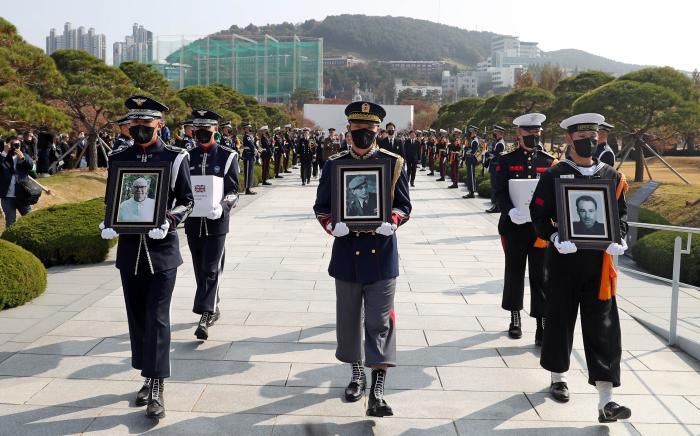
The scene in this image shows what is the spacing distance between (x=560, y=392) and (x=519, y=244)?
1.77 meters

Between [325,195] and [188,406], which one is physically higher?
[325,195]

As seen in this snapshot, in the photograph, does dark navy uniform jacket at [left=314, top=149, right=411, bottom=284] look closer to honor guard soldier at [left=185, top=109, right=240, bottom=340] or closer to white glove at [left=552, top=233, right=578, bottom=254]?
white glove at [left=552, top=233, right=578, bottom=254]

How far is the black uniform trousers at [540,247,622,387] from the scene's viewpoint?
15.1ft

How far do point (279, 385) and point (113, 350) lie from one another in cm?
166

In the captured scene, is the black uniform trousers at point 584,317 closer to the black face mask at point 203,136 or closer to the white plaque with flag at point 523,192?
the white plaque with flag at point 523,192

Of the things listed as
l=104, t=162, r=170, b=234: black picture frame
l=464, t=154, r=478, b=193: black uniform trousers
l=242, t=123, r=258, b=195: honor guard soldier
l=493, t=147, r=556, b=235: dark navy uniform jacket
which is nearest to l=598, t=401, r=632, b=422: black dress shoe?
l=493, t=147, r=556, b=235: dark navy uniform jacket

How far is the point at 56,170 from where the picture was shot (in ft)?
80.7

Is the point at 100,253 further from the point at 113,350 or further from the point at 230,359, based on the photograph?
the point at 230,359

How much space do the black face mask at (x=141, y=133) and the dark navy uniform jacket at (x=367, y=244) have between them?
1.21 m

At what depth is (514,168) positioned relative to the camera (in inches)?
252

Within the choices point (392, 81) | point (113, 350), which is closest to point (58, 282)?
point (113, 350)

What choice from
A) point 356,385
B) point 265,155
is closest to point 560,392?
point 356,385

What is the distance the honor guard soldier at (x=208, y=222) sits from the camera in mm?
6344

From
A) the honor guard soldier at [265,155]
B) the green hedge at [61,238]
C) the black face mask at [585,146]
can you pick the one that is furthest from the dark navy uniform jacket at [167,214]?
the honor guard soldier at [265,155]
